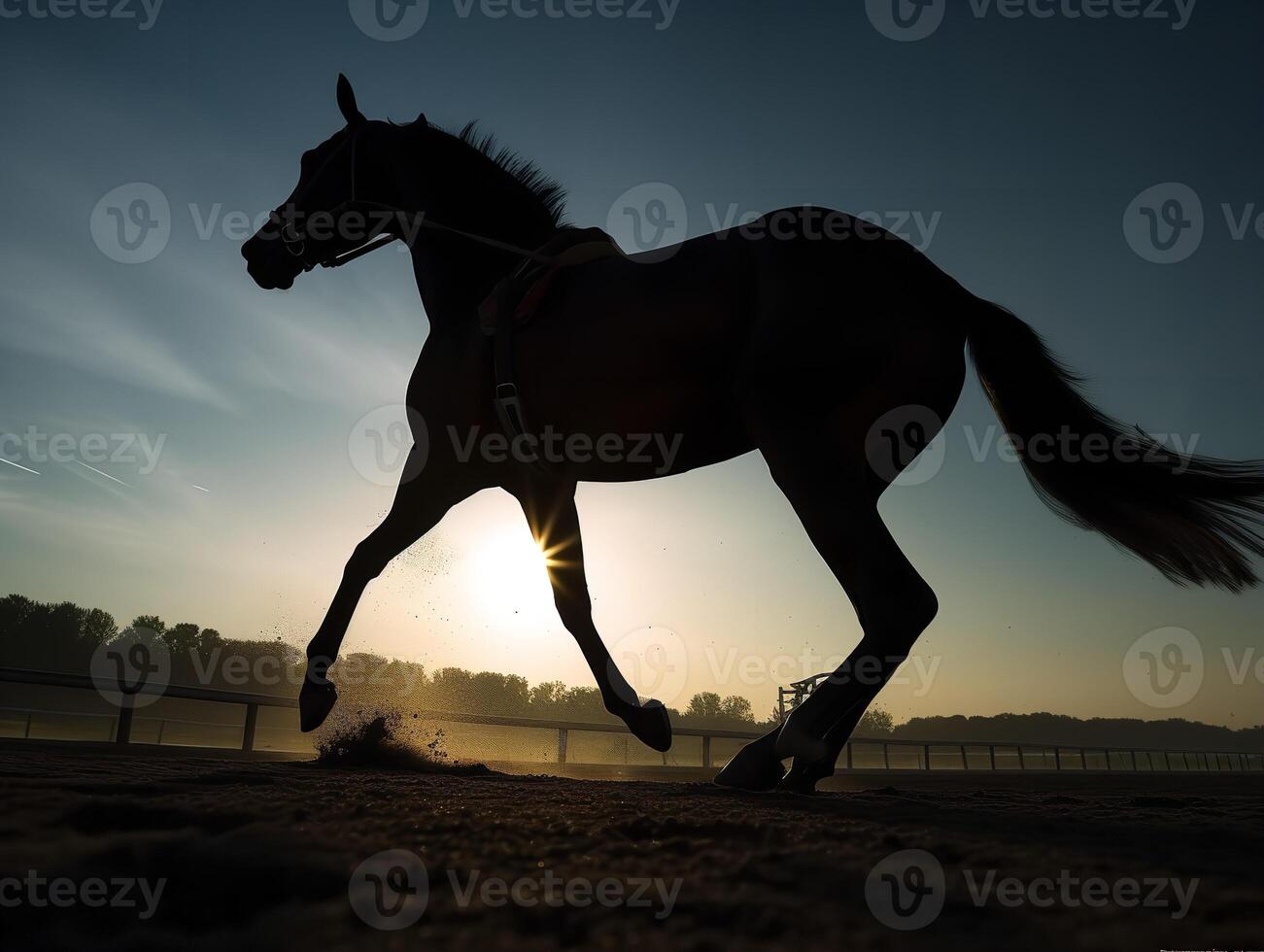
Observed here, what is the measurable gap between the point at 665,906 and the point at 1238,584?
10.6 feet

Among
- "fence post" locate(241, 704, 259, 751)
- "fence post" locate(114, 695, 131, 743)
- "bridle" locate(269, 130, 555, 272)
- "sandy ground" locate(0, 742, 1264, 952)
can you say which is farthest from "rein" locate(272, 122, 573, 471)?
"fence post" locate(241, 704, 259, 751)

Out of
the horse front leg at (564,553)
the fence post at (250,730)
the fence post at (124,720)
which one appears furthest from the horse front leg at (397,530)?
the fence post at (250,730)

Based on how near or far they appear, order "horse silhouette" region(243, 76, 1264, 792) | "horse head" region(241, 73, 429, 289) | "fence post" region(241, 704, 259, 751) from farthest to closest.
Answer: "fence post" region(241, 704, 259, 751), "horse head" region(241, 73, 429, 289), "horse silhouette" region(243, 76, 1264, 792)

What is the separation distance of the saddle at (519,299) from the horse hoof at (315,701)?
1576mm

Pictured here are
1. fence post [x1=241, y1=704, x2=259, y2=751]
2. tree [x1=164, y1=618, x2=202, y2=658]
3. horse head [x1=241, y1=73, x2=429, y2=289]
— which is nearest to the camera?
horse head [x1=241, y1=73, x2=429, y2=289]

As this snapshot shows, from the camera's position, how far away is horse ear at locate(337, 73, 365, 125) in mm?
5023

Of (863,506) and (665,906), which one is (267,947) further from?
(863,506)

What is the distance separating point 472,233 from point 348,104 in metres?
1.39

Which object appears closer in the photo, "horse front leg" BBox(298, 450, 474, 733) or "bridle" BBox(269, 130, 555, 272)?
"horse front leg" BBox(298, 450, 474, 733)

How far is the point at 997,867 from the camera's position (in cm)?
125

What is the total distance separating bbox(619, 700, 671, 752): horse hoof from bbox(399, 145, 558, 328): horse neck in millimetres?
2399

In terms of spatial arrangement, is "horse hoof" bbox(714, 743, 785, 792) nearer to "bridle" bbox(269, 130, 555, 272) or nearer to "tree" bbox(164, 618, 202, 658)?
"bridle" bbox(269, 130, 555, 272)

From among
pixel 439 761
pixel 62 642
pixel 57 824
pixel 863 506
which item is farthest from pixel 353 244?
pixel 62 642

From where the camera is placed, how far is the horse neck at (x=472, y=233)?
4469mm
